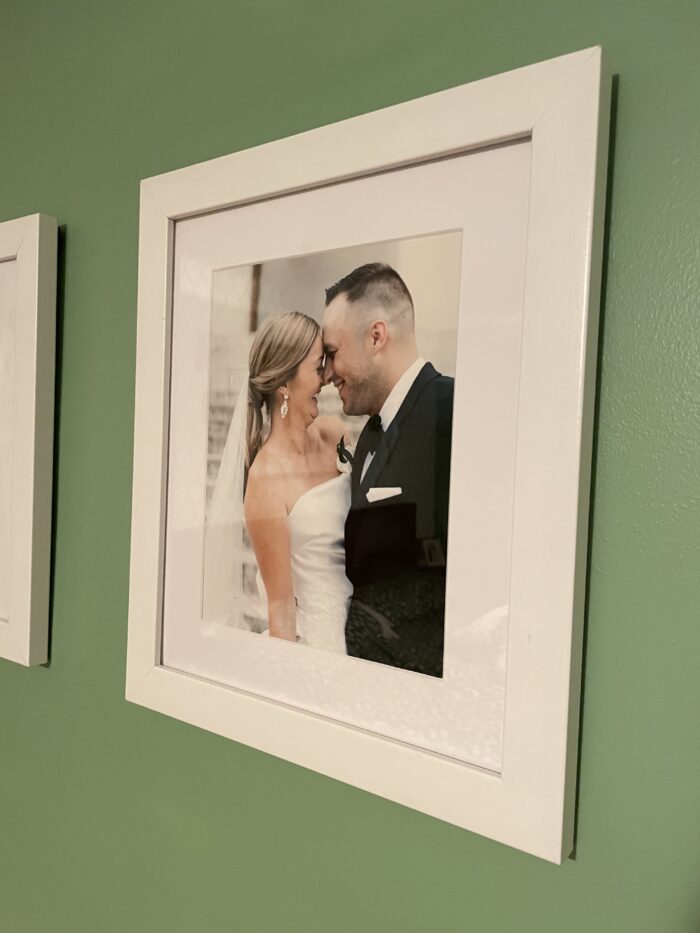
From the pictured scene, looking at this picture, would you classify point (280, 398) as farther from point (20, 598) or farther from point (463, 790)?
point (20, 598)

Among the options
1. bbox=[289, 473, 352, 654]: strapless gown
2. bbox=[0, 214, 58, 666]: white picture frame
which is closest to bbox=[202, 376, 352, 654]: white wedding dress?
bbox=[289, 473, 352, 654]: strapless gown

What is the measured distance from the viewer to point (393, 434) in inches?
25.9

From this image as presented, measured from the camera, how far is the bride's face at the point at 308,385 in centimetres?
70

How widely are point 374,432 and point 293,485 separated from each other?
109 millimetres

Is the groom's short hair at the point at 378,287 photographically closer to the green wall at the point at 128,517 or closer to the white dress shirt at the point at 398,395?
the white dress shirt at the point at 398,395

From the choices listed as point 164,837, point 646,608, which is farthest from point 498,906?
point 164,837

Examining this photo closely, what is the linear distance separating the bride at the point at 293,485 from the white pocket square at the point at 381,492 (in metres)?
0.03

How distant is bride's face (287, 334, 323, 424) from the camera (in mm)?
703

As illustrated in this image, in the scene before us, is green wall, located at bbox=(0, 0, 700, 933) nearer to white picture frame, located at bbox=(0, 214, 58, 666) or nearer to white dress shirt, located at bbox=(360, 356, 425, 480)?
white picture frame, located at bbox=(0, 214, 58, 666)

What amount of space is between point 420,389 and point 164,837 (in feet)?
2.06

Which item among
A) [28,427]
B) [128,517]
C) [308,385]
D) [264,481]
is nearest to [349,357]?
[308,385]

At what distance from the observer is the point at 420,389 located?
2.10 ft

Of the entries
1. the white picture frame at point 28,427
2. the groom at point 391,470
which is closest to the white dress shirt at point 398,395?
the groom at point 391,470

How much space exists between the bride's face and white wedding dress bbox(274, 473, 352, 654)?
7 centimetres
